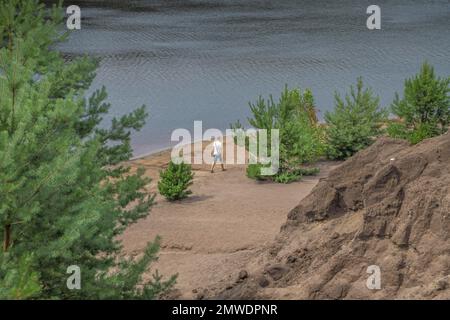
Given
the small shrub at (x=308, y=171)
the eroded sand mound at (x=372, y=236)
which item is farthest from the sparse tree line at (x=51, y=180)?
the small shrub at (x=308, y=171)

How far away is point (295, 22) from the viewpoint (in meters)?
62.9

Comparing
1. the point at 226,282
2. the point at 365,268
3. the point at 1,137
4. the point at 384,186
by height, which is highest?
the point at 1,137

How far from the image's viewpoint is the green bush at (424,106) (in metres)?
29.7

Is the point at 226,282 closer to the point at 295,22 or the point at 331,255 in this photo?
the point at 331,255

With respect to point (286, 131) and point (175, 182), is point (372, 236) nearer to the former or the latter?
point (175, 182)

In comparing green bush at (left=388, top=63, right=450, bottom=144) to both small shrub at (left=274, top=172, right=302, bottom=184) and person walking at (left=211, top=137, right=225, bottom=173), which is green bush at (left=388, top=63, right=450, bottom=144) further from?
person walking at (left=211, top=137, right=225, bottom=173)

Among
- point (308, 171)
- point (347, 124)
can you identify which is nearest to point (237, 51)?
point (347, 124)

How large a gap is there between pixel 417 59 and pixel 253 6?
76.4ft

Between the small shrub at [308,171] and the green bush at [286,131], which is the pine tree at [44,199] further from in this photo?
the small shrub at [308,171]

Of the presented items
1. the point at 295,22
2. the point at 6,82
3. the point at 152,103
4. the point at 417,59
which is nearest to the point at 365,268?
the point at 6,82

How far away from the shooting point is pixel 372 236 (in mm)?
14734

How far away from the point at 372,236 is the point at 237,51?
40.1m
